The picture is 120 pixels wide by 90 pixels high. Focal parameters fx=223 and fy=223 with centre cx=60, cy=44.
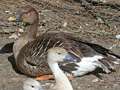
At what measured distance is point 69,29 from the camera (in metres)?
6.19

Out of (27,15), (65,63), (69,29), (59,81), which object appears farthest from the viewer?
(69,29)

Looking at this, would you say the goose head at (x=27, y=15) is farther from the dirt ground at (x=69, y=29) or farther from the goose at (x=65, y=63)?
the dirt ground at (x=69, y=29)

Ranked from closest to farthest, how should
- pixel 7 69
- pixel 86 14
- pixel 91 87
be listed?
pixel 91 87
pixel 7 69
pixel 86 14

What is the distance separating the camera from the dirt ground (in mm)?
3996

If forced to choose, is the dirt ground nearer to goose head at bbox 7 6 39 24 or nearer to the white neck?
the white neck

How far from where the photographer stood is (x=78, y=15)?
6.70 meters

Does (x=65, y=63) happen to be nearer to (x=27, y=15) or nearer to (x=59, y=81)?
(x=59, y=81)

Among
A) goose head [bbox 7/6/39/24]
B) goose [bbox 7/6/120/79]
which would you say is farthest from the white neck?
goose head [bbox 7/6/39/24]

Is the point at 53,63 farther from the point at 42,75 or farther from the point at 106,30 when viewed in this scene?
the point at 106,30

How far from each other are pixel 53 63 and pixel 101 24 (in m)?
3.36

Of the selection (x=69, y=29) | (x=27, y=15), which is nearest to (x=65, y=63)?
(x=27, y=15)

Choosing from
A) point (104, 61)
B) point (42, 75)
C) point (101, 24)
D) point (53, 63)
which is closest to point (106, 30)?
point (101, 24)

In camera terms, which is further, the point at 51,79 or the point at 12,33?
the point at 12,33

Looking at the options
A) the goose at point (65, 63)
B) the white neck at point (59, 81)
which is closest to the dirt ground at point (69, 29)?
the goose at point (65, 63)
